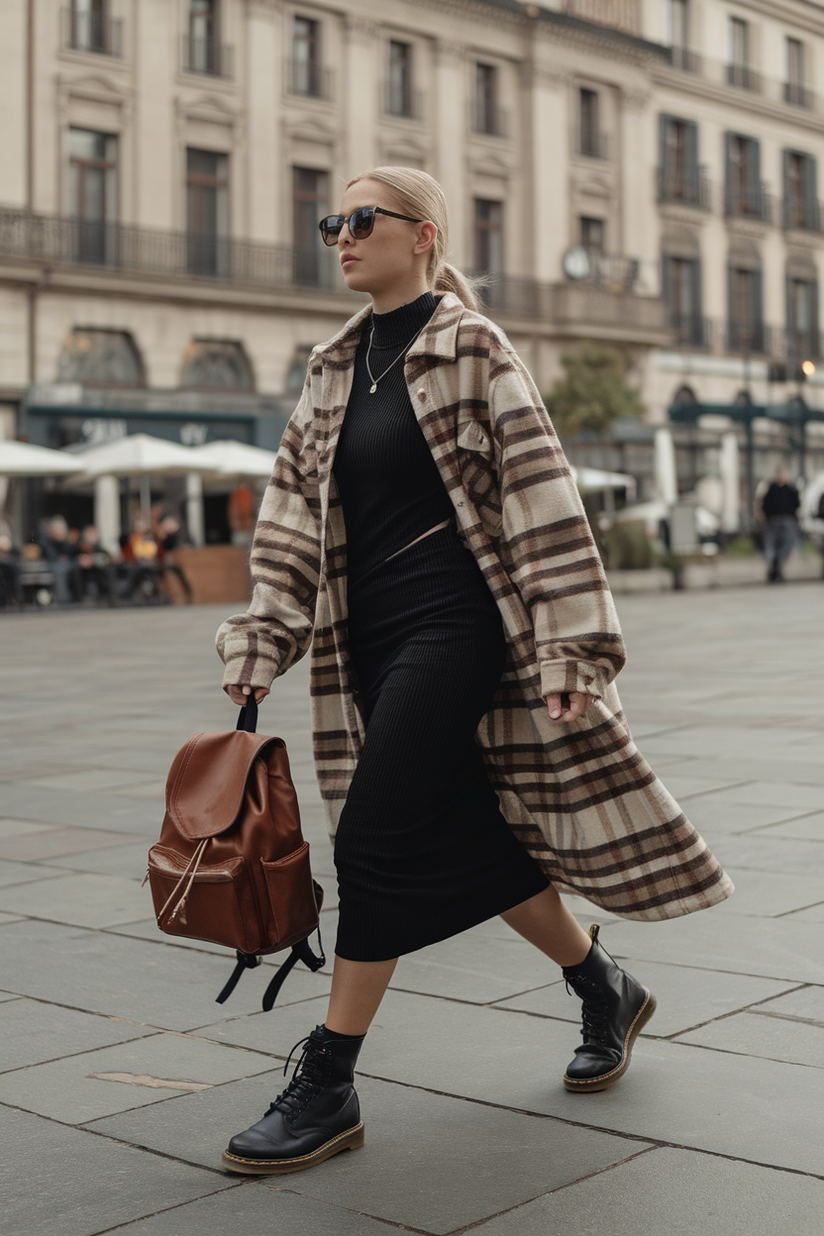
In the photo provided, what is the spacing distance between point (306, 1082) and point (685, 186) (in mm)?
42941

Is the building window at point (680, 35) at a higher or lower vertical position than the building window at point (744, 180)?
higher

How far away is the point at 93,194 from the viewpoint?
31.1 meters

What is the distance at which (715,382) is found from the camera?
43.7 m

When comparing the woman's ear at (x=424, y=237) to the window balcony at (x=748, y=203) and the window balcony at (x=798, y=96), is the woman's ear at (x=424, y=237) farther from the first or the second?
the window balcony at (x=798, y=96)

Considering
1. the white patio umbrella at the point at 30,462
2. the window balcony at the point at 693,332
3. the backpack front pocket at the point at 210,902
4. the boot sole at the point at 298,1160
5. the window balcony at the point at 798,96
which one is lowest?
the boot sole at the point at 298,1160

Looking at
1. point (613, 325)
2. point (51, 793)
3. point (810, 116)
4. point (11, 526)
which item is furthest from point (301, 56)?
point (51, 793)

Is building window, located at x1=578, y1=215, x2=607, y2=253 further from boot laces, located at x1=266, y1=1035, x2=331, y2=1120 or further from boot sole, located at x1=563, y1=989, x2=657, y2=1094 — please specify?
boot laces, located at x1=266, y1=1035, x2=331, y2=1120

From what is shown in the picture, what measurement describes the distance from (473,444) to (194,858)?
2.97 ft

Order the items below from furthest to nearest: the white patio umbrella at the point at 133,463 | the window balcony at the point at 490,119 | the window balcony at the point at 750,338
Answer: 1. the window balcony at the point at 750,338
2. the window balcony at the point at 490,119
3. the white patio umbrella at the point at 133,463

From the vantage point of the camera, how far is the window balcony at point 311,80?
112 feet

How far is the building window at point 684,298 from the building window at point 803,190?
6.00 m

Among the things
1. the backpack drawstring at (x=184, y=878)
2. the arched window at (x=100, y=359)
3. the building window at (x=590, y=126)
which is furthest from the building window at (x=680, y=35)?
the backpack drawstring at (x=184, y=878)

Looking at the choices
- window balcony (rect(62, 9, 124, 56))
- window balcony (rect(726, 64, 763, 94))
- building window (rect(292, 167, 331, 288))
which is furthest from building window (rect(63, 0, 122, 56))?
window balcony (rect(726, 64, 763, 94))

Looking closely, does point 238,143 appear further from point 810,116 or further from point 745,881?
point 745,881
